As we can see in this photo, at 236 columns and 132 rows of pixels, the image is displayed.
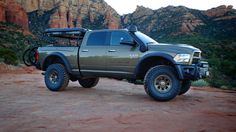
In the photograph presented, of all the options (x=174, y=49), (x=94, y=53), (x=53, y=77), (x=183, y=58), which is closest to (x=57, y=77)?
(x=53, y=77)

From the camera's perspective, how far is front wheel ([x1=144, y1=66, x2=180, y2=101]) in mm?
7387

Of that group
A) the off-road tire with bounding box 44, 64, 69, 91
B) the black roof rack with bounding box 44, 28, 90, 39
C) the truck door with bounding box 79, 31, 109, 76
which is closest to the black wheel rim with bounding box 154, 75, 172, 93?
the truck door with bounding box 79, 31, 109, 76

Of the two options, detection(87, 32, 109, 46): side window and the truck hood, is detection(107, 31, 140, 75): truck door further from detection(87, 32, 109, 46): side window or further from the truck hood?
the truck hood

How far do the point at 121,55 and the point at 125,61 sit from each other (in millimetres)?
212

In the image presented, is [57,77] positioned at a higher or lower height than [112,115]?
higher

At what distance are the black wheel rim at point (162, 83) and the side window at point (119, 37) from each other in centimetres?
141

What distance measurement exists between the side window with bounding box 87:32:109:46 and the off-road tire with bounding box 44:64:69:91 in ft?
4.25

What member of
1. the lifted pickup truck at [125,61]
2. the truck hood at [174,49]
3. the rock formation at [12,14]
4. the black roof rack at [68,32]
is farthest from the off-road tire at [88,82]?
the rock formation at [12,14]

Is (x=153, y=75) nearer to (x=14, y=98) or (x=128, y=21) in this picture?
(x=14, y=98)

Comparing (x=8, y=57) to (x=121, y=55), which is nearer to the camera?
(x=121, y=55)

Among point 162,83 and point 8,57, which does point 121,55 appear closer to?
point 162,83

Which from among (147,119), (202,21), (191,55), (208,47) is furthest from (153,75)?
(202,21)

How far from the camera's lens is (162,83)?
759cm

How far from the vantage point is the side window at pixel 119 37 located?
831 centimetres
